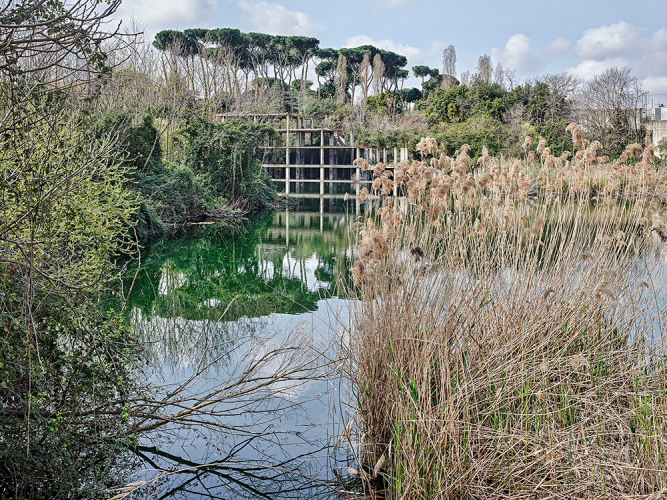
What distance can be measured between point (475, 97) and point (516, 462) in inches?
1028

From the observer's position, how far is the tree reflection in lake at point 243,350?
3246mm

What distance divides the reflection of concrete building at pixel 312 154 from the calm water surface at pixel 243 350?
11783 mm

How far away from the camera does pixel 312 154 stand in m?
27.9

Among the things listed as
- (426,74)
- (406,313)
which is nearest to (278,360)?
(406,313)

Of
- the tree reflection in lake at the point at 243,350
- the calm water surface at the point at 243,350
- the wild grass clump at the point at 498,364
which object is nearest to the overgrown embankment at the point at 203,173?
the tree reflection in lake at the point at 243,350

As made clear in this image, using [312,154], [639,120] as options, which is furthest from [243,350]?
[312,154]

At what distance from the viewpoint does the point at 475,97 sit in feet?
87.1

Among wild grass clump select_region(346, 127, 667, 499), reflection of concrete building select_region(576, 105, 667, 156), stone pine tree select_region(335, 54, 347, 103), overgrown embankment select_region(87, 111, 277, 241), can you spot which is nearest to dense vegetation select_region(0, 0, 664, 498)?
wild grass clump select_region(346, 127, 667, 499)

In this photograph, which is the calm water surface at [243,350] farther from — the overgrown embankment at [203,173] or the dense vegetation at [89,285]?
the overgrown embankment at [203,173]

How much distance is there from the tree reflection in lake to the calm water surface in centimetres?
1

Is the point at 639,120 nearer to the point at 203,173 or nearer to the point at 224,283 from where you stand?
the point at 203,173

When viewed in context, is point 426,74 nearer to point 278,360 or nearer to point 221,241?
point 221,241

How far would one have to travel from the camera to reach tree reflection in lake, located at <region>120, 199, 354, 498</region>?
325 centimetres

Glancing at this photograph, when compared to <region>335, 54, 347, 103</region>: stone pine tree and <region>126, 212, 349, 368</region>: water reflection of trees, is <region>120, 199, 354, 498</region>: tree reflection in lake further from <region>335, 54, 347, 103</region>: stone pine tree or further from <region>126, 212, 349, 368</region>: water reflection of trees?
<region>335, 54, 347, 103</region>: stone pine tree
